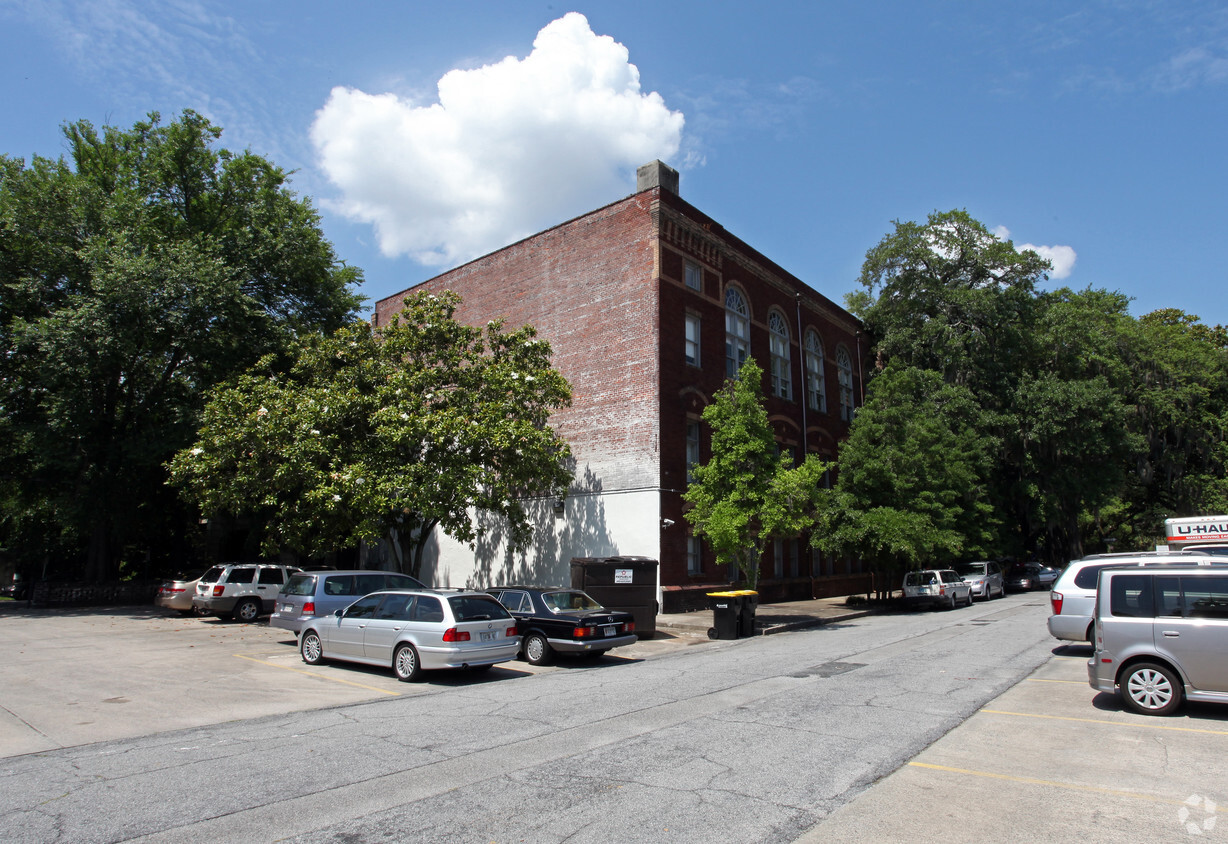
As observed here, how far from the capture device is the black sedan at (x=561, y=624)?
1401 centimetres

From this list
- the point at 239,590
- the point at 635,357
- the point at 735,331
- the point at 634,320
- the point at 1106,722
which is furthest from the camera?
the point at 735,331

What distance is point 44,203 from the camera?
2433cm

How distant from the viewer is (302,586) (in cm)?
1608

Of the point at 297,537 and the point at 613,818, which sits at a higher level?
the point at 297,537

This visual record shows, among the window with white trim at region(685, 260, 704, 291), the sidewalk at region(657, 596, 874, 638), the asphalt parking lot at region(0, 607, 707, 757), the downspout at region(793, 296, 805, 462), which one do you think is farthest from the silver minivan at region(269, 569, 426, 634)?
the downspout at region(793, 296, 805, 462)

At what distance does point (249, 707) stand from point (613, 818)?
685cm

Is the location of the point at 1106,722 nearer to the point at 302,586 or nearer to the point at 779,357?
the point at 302,586

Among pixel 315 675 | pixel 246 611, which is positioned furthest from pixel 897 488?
pixel 246 611

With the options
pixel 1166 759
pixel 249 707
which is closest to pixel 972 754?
pixel 1166 759

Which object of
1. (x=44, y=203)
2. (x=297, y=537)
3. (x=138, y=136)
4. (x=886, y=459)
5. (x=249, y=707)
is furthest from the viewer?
(x=138, y=136)

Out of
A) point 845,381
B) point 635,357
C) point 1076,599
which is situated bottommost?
point 1076,599

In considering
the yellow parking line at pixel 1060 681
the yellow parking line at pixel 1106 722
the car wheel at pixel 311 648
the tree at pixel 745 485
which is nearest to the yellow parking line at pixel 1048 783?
the yellow parking line at pixel 1106 722

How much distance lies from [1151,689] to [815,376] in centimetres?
2699

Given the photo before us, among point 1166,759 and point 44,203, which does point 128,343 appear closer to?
point 44,203
